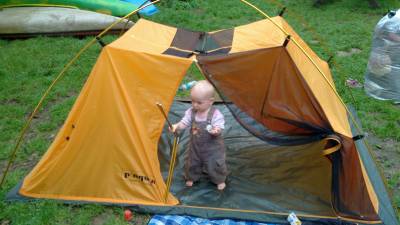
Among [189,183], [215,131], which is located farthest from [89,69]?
[215,131]

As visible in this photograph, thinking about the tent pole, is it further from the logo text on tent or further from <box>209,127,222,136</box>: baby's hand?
<box>209,127,222,136</box>: baby's hand

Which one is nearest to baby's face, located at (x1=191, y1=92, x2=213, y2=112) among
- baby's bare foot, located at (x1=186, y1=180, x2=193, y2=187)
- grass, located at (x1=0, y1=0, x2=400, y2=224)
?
baby's bare foot, located at (x1=186, y1=180, x2=193, y2=187)

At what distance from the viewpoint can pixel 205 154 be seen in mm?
3477

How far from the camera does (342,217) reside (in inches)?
126

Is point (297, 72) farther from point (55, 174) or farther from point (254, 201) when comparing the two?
point (55, 174)

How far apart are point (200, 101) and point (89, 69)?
3363 mm

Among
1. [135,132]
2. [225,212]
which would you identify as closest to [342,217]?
[225,212]

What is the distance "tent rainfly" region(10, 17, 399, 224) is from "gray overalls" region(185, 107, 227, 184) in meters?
0.13

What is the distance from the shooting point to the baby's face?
10.7 feet

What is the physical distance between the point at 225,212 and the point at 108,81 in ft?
4.43

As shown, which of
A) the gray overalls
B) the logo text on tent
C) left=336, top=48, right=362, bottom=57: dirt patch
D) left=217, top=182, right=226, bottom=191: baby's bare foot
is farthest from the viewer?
left=336, top=48, right=362, bottom=57: dirt patch

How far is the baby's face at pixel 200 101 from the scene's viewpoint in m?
3.25

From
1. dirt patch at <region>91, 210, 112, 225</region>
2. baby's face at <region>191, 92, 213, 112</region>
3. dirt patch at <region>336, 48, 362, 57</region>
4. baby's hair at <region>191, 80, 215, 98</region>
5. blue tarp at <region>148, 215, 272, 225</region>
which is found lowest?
dirt patch at <region>91, 210, 112, 225</region>

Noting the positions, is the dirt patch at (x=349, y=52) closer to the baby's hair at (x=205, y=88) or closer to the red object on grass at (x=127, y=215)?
the baby's hair at (x=205, y=88)
